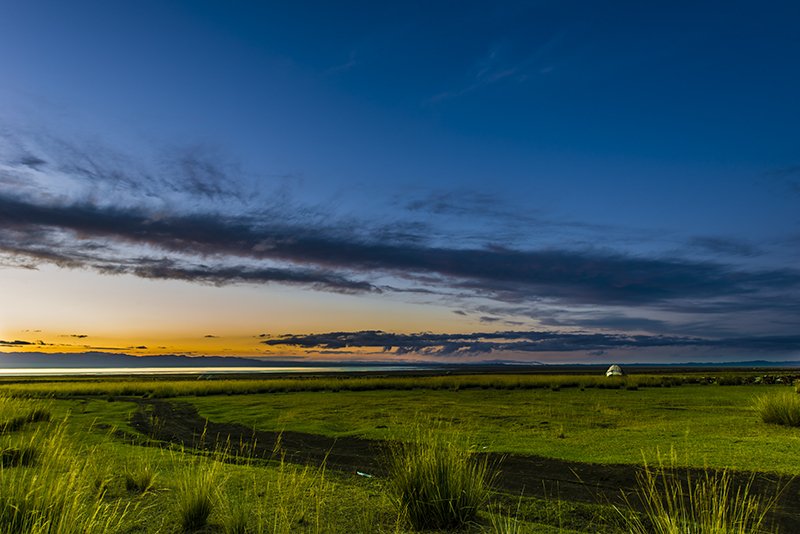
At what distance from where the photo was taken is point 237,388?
54.4m

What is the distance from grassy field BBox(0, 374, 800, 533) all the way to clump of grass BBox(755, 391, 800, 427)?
0.54 meters

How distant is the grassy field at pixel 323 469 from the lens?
7712 mm

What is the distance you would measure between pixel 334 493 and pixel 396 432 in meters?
10.2

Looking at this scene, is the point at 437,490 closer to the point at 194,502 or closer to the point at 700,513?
Result: the point at 700,513

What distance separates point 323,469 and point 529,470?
789cm

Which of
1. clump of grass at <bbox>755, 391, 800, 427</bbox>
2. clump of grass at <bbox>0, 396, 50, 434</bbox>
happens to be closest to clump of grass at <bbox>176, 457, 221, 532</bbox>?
clump of grass at <bbox>0, 396, 50, 434</bbox>

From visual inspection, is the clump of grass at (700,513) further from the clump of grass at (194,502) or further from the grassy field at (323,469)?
the clump of grass at (194,502)

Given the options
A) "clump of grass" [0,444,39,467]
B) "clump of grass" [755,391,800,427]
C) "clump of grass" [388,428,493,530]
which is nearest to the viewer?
"clump of grass" [388,428,493,530]

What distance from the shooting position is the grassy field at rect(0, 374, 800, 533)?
7712 millimetres

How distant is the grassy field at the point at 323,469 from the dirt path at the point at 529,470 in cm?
71

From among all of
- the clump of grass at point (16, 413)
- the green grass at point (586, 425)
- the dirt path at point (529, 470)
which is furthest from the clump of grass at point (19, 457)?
the green grass at point (586, 425)

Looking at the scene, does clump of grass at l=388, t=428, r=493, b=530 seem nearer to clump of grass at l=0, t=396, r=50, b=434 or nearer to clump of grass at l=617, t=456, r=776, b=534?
clump of grass at l=617, t=456, r=776, b=534

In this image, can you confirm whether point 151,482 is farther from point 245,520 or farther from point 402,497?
point 402,497

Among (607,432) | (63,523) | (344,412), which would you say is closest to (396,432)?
(607,432)
